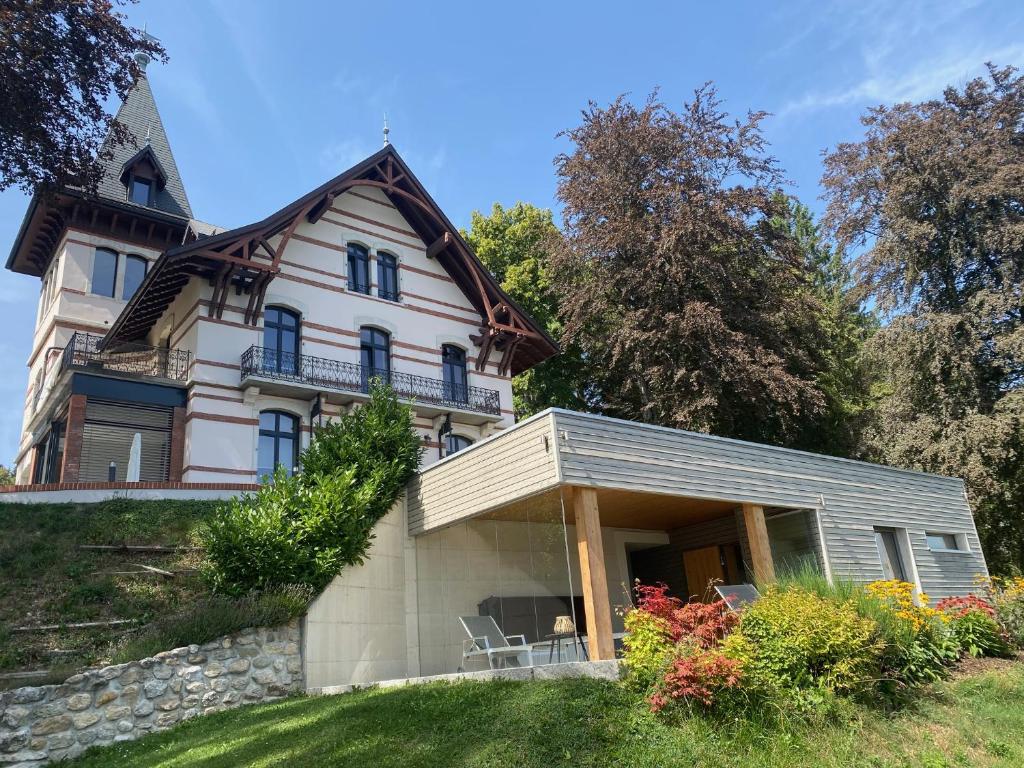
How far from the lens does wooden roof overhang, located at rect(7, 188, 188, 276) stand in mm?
23578

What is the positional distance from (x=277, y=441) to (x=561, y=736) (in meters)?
13.7

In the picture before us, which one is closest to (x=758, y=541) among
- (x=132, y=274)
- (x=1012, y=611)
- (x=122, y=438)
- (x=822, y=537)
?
(x=822, y=537)

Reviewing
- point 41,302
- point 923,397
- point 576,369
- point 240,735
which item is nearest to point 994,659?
point 240,735

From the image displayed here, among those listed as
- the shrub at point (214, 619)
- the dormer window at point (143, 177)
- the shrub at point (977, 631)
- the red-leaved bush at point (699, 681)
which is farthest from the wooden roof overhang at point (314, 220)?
the red-leaved bush at point (699, 681)

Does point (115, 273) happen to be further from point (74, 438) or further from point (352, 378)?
point (352, 378)

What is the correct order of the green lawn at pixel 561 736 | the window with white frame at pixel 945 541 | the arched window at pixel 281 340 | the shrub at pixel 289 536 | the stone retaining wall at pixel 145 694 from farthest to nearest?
1. the arched window at pixel 281 340
2. the window with white frame at pixel 945 541
3. the shrub at pixel 289 536
4. the stone retaining wall at pixel 145 694
5. the green lawn at pixel 561 736

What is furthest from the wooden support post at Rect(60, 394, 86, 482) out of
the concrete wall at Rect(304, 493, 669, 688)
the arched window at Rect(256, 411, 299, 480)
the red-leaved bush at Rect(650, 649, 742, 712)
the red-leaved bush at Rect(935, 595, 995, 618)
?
the red-leaved bush at Rect(935, 595, 995, 618)

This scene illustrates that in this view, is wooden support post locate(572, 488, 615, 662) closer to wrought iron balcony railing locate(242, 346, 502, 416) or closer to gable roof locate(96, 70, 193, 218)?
wrought iron balcony railing locate(242, 346, 502, 416)

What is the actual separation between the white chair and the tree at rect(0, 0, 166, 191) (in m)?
9.59

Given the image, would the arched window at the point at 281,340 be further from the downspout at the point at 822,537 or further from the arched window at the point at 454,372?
the downspout at the point at 822,537

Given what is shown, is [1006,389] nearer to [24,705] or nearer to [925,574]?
[925,574]

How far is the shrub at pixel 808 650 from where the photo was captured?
329 inches

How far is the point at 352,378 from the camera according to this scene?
20781 mm

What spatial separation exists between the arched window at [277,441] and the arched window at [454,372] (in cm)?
449
